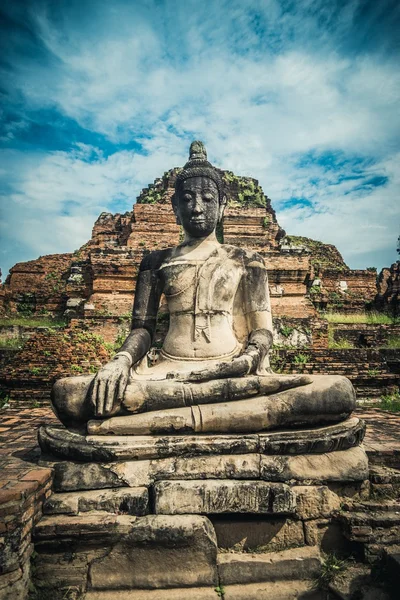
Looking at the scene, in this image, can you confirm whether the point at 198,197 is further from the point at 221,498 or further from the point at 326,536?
the point at 326,536

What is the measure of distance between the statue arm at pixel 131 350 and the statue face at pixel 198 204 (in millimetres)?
660

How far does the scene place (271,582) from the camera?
7.68 ft

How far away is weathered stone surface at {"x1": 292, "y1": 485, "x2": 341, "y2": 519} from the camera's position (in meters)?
2.61


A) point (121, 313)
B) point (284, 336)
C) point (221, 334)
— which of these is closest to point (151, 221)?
point (121, 313)

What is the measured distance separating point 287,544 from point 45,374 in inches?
195

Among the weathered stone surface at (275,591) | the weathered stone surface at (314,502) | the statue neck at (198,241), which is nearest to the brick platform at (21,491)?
the weathered stone surface at (314,502)

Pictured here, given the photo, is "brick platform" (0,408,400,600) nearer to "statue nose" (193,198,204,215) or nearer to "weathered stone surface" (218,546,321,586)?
"weathered stone surface" (218,546,321,586)

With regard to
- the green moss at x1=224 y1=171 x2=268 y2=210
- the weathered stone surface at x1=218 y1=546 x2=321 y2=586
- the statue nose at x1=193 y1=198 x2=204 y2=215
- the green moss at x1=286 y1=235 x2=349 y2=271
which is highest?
the green moss at x1=224 y1=171 x2=268 y2=210

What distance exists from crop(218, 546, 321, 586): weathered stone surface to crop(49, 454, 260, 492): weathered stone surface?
482mm

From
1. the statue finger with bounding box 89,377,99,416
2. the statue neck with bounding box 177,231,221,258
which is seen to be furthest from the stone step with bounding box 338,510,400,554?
the statue neck with bounding box 177,231,221,258

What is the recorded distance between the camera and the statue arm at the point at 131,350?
9.32ft

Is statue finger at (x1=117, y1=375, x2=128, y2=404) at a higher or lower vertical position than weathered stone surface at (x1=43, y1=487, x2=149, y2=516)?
higher

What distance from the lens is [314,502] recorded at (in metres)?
2.62

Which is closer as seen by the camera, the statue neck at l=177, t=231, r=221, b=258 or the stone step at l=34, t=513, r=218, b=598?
the stone step at l=34, t=513, r=218, b=598
